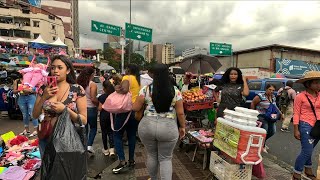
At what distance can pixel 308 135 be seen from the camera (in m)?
3.60

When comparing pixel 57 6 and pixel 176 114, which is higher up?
pixel 57 6

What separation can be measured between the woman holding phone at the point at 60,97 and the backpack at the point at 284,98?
8.00 m

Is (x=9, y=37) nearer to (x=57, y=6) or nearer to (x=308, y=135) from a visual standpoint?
(x=57, y=6)

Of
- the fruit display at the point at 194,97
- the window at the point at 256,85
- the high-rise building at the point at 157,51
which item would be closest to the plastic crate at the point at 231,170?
the fruit display at the point at 194,97

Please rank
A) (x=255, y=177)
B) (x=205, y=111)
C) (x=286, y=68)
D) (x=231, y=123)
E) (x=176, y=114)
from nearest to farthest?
(x=176, y=114) → (x=231, y=123) → (x=255, y=177) → (x=205, y=111) → (x=286, y=68)

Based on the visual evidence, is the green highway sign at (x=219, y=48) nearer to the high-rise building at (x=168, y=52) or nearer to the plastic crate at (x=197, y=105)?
the plastic crate at (x=197, y=105)

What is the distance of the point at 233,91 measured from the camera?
4457 millimetres

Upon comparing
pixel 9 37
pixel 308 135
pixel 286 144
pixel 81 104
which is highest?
pixel 9 37

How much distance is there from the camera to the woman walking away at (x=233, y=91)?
444cm

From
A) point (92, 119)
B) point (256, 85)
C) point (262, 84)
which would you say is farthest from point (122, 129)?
point (256, 85)

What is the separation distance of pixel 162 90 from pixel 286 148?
4.76m

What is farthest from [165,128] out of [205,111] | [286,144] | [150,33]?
[150,33]

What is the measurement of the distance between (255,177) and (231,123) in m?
1.37

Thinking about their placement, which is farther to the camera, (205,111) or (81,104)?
(205,111)
